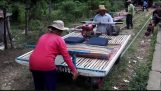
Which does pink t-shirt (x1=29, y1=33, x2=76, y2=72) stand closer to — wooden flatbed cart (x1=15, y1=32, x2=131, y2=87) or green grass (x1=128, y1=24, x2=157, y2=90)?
wooden flatbed cart (x1=15, y1=32, x2=131, y2=87)

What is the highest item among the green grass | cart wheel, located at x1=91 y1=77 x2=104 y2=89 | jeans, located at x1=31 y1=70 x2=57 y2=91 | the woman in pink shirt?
the woman in pink shirt

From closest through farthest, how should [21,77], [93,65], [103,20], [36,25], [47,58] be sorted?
[47,58], [93,65], [21,77], [103,20], [36,25]

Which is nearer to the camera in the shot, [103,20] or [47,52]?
[47,52]

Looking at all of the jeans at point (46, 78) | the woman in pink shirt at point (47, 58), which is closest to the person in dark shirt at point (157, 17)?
the woman in pink shirt at point (47, 58)

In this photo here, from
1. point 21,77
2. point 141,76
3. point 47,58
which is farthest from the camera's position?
point 141,76

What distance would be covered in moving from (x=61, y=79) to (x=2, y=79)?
141 cm

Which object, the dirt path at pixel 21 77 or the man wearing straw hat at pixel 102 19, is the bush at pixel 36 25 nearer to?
the dirt path at pixel 21 77

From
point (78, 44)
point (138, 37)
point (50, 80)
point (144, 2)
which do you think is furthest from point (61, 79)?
point (144, 2)

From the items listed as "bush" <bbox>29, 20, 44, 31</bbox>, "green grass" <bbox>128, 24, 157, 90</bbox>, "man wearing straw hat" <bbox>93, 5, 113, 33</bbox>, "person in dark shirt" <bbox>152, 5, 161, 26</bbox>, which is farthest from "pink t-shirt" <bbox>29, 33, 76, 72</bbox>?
"person in dark shirt" <bbox>152, 5, 161, 26</bbox>

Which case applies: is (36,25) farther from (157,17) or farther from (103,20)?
(157,17)

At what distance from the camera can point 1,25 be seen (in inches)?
442

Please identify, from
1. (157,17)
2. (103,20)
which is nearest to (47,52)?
(103,20)

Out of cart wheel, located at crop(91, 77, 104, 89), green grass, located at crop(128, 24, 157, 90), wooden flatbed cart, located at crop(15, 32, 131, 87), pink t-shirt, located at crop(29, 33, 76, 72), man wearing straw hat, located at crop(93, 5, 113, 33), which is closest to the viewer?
pink t-shirt, located at crop(29, 33, 76, 72)

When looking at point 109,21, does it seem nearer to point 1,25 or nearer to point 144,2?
point 1,25
